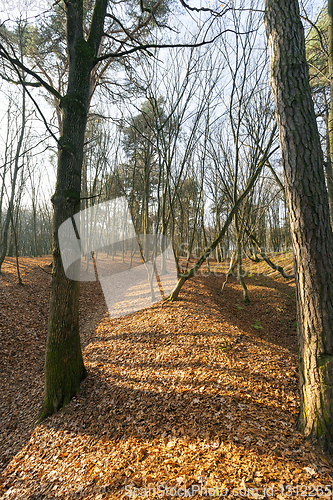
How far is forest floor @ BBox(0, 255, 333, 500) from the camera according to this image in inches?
76.5

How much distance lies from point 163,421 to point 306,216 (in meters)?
2.81

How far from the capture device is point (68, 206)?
10.6 feet

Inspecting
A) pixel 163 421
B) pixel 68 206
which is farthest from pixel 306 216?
pixel 68 206

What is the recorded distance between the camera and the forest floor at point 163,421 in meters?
1.94

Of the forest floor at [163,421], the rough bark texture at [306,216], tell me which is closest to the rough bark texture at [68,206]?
the forest floor at [163,421]

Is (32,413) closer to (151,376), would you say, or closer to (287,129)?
(151,376)

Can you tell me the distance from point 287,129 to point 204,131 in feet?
22.4

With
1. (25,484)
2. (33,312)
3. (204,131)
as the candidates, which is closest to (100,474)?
(25,484)

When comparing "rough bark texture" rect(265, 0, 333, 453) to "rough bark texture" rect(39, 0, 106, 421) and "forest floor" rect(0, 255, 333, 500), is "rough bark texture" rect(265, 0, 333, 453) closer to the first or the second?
"forest floor" rect(0, 255, 333, 500)

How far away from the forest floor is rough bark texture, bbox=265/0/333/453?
458 mm

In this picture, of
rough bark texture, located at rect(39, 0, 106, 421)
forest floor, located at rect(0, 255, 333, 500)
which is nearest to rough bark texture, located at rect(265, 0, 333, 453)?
forest floor, located at rect(0, 255, 333, 500)

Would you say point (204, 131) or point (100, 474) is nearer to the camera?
point (100, 474)

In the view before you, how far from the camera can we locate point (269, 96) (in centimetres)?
732

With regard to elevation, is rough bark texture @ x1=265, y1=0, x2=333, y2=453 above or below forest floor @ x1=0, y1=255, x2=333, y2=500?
above
